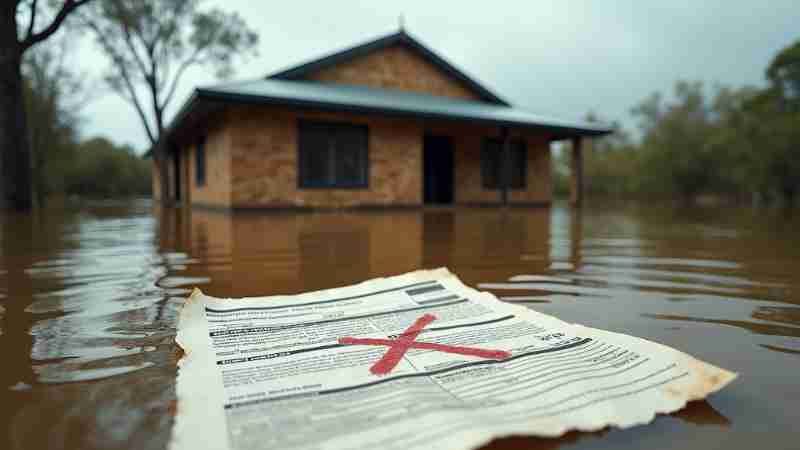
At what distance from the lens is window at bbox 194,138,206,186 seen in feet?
Answer: 33.7

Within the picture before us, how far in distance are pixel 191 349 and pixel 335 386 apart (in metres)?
0.34

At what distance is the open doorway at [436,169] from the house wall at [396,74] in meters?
1.19

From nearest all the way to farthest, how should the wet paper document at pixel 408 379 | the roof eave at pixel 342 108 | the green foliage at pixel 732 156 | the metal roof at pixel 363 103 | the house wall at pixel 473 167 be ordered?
1. the wet paper document at pixel 408 379
2. the roof eave at pixel 342 108
3. the metal roof at pixel 363 103
4. the house wall at pixel 473 167
5. the green foliage at pixel 732 156

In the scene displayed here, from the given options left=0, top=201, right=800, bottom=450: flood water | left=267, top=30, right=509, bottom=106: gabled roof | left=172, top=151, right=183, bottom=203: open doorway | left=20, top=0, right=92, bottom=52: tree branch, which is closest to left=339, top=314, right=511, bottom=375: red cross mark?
left=0, top=201, right=800, bottom=450: flood water

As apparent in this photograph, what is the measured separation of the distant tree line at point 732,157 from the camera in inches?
568

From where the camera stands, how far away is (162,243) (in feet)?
10.3

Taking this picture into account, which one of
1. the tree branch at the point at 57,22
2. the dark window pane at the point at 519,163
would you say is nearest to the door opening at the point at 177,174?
the tree branch at the point at 57,22

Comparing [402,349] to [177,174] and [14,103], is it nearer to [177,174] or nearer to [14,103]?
[14,103]

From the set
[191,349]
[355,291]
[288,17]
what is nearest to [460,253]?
[355,291]

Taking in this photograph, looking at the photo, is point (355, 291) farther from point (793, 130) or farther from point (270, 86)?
Answer: point (793, 130)

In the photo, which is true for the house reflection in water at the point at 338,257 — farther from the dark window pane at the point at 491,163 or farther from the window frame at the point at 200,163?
the dark window pane at the point at 491,163

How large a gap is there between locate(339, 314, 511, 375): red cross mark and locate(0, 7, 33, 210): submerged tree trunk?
753cm

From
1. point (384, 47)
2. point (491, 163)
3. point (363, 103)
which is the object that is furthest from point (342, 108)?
point (491, 163)

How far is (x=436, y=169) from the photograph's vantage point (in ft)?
37.5
